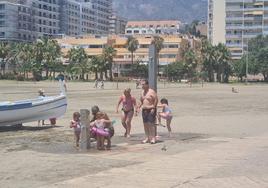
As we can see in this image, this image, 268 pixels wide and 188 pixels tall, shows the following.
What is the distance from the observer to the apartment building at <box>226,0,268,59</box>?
15262 cm

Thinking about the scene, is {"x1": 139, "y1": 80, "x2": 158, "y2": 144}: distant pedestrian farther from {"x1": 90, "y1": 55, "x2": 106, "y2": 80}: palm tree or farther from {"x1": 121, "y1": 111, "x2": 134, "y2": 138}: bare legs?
{"x1": 90, "y1": 55, "x2": 106, "y2": 80}: palm tree

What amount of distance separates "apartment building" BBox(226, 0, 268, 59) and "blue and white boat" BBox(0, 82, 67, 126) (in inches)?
5341

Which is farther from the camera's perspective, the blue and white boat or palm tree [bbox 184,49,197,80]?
palm tree [bbox 184,49,197,80]

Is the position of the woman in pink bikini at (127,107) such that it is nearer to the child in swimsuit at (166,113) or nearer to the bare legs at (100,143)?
the child in swimsuit at (166,113)

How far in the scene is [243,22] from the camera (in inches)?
6029

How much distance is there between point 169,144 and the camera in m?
14.8

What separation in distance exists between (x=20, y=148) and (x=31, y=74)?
118732 millimetres

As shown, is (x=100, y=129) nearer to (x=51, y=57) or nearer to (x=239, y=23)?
(x=51, y=57)

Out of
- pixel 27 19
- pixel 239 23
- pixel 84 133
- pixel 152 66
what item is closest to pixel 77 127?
pixel 84 133

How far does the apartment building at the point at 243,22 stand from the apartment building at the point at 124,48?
13126 mm

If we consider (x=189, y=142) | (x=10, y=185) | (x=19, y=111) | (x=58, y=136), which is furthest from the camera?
(x=19, y=111)

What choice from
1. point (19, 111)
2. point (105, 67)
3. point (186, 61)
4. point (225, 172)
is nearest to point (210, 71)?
point (186, 61)

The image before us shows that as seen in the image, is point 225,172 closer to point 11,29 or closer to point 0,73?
point 0,73

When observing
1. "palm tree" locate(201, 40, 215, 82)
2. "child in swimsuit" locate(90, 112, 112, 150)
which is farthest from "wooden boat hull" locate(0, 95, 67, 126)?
"palm tree" locate(201, 40, 215, 82)
